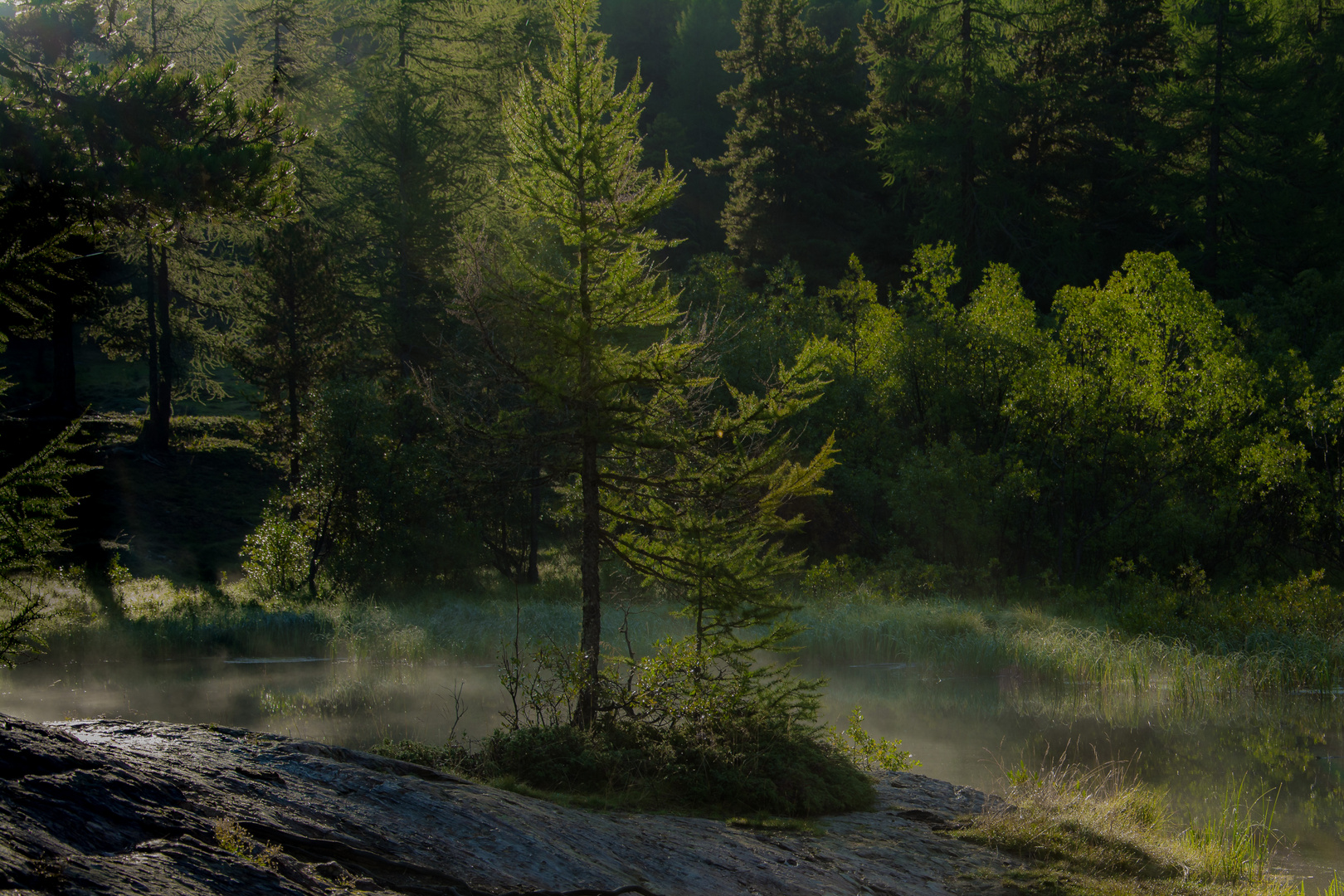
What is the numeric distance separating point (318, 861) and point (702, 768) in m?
4.23

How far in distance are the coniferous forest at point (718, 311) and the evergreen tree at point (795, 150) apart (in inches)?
7.1

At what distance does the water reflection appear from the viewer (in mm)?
11695

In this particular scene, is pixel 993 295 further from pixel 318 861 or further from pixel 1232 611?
pixel 318 861

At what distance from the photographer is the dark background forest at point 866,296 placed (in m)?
22.5

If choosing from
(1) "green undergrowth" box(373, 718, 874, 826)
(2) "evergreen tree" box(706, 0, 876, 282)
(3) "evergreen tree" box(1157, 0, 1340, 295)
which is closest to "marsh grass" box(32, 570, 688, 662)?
(1) "green undergrowth" box(373, 718, 874, 826)

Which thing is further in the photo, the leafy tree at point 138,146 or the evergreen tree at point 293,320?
the evergreen tree at point 293,320

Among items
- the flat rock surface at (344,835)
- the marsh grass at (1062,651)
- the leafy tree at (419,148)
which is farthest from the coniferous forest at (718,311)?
the flat rock surface at (344,835)

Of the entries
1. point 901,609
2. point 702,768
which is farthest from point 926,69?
point 702,768

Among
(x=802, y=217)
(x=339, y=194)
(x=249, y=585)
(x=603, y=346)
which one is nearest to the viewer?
(x=603, y=346)

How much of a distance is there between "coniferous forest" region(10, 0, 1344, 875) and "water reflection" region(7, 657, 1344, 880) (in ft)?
6.73

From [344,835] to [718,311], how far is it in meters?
7.95

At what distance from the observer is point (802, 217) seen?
130 feet

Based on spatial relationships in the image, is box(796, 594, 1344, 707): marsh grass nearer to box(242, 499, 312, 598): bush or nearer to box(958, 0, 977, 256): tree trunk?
box(242, 499, 312, 598): bush

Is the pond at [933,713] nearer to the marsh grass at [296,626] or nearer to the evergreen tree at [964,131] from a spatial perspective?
the marsh grass at [296,626]
